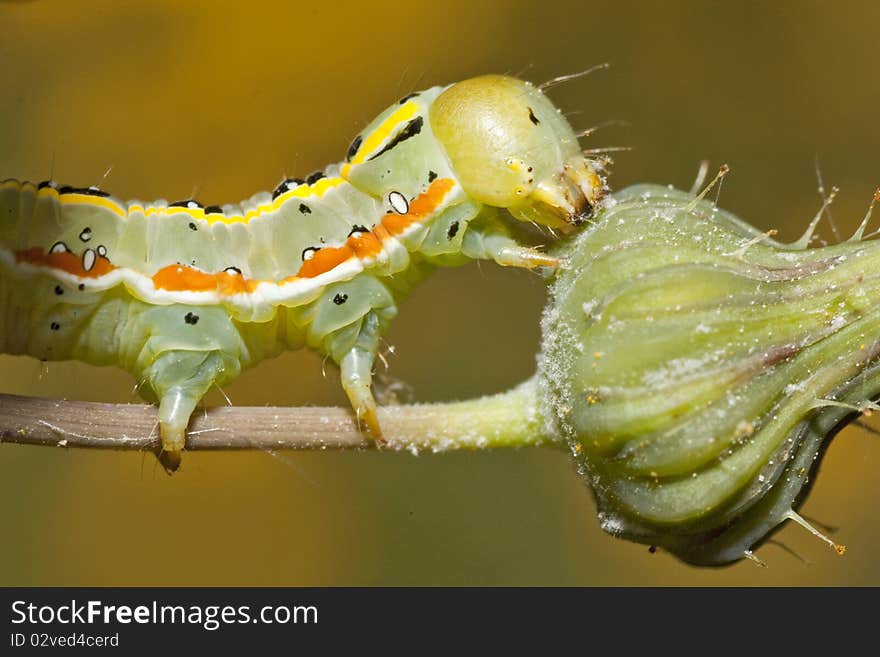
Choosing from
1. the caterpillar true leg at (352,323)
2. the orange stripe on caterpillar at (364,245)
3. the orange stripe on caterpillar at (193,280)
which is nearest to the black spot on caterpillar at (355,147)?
the orange stripe on caterpillar at (364,245)

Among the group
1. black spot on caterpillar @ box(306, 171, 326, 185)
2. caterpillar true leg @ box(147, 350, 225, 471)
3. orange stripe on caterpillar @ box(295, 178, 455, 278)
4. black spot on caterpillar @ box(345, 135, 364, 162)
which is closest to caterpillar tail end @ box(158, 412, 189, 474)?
caterpillar true leg @ box(147, 350, 225, 471)

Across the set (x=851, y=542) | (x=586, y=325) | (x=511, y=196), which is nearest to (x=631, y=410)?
(x=586, y=325)

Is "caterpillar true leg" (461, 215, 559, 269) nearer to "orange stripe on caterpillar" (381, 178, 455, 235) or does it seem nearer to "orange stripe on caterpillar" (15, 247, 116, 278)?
"orange stripe on caterpillar" (381, 178, 455, 235)

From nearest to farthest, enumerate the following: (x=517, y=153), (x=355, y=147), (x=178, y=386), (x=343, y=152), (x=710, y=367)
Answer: (x=710, y=367) → (x=517, y=153) → (x=178, y=386) → (x=355, y=147) → (x=343, y=152)

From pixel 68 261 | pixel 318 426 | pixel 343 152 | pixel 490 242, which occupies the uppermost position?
pixel 343 152

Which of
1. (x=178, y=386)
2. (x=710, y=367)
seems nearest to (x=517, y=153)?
(x=710, y=367)

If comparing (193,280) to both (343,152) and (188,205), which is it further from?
(343,152)

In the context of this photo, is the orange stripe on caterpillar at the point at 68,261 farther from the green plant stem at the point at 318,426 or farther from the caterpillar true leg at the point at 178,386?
the green plant stem at the point at 318,426

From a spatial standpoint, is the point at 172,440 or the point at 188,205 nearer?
the point at 172,440
